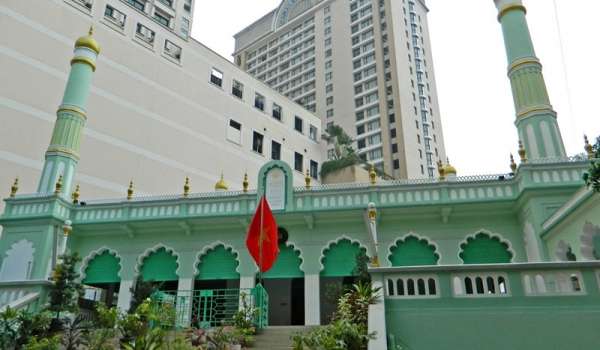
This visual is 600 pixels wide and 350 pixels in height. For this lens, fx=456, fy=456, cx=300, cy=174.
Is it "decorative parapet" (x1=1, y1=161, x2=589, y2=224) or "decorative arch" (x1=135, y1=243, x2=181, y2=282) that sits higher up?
"decorative parapet" (x1=1, y1=161, x2=589, y2=224)

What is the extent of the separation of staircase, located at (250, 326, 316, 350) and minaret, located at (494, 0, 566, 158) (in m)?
9.62

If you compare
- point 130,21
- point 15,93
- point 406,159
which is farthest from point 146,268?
point 406,159

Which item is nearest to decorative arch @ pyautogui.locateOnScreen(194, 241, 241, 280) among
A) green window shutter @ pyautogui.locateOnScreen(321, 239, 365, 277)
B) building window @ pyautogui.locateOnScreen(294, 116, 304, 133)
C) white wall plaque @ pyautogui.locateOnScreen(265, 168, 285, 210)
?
white wall plaque @ pyautogui.locateOnScreen(265, 168, 285, 210)

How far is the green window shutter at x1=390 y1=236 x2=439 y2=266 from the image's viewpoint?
46.9ft

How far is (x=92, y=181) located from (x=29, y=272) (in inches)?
315

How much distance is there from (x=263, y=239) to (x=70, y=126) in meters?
10.2

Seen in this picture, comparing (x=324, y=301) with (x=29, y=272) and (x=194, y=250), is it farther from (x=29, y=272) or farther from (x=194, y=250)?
(x=29, y=272)

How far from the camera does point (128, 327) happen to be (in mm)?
10484

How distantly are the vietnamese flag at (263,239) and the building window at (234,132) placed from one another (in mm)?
17615

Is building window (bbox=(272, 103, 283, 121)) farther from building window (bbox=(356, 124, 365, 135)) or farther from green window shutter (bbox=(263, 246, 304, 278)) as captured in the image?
building window (bbox=(356, 124, 365, 135))

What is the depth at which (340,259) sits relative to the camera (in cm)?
1490

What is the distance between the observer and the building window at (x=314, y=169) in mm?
34938

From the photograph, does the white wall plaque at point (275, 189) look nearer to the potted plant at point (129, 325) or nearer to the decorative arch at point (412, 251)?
the decorative arch at point (412, 251)

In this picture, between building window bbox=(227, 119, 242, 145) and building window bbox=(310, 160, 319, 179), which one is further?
building window bbox=(310, 160, 319, 179)
